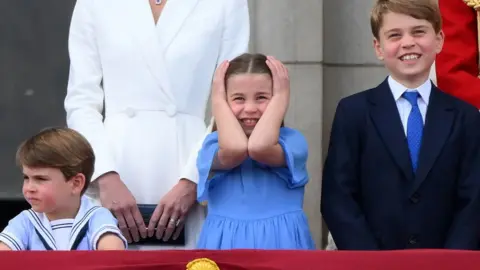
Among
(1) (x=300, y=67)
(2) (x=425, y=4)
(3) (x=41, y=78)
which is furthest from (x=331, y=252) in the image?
(3) (x=41, y=78)

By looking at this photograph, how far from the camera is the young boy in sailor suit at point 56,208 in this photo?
134 inches

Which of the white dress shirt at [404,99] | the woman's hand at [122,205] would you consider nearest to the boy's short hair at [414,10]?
the white dress shirt at [404,99]

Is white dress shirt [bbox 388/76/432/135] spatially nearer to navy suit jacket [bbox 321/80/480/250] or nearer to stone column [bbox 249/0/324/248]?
navy suit jacket [bbox 321/80/480/250]

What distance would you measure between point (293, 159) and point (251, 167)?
0.51ft

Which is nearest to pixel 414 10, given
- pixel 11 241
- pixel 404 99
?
pixel 404 99

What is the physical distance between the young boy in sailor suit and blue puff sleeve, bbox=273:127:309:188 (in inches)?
24.3

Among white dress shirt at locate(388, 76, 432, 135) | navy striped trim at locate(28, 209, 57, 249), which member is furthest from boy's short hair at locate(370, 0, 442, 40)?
navy striped trim at locate(28, 209, 57, 249)

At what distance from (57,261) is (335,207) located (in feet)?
3.24

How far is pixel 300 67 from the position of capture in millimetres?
5656

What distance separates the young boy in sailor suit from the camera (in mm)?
3404

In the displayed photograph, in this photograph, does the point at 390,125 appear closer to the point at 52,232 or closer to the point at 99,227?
the point at 99,227

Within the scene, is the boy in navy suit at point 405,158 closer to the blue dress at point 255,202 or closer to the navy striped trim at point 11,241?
the blue dress at point 255,202

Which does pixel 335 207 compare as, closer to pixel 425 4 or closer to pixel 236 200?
pixel 236 200

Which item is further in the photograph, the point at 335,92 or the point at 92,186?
the point at 335,92
